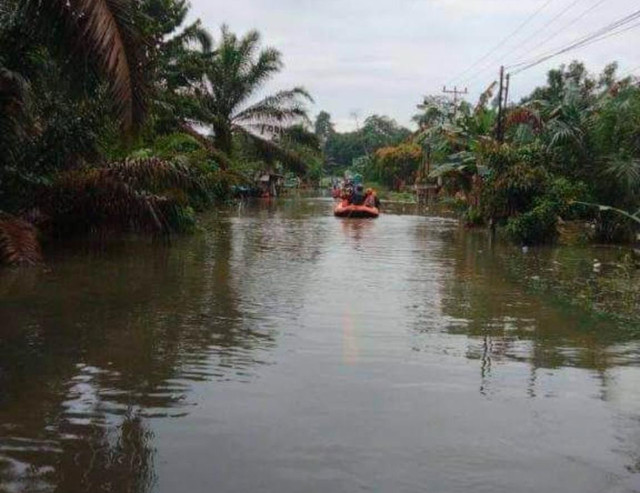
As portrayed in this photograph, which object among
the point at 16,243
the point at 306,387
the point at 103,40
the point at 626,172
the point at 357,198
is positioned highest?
the point at 103,40

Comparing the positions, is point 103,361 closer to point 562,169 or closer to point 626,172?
point 626,172

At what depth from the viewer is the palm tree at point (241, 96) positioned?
118ft

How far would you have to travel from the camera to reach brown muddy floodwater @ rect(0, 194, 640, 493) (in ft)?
13.7

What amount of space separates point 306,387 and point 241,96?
32.3 metres

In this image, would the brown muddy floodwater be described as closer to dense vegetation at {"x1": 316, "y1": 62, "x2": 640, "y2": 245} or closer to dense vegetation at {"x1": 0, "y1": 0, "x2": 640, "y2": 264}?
dense vegetation at {"x1": 0, "y1": 0, "x2": 640, "y2": 264}

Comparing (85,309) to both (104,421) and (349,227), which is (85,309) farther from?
(349,227)

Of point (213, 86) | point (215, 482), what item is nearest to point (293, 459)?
point (215, 482)

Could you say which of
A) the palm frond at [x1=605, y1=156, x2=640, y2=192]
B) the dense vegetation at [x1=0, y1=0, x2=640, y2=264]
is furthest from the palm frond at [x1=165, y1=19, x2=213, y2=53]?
the palm frond at [x1=605, y1=156, x2=640, y2=192]

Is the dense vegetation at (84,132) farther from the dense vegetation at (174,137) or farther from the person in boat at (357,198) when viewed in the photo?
the person in boat at (357,198)

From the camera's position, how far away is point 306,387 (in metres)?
5.80

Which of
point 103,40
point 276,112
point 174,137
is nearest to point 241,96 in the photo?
point 276,112

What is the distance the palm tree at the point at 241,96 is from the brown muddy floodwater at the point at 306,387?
83.0ft

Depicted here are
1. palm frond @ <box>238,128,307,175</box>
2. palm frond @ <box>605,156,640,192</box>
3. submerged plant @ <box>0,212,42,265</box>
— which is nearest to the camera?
submerged plant @ <box>0,212,42,265</box>

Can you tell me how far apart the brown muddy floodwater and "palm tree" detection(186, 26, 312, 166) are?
25.3 metres
